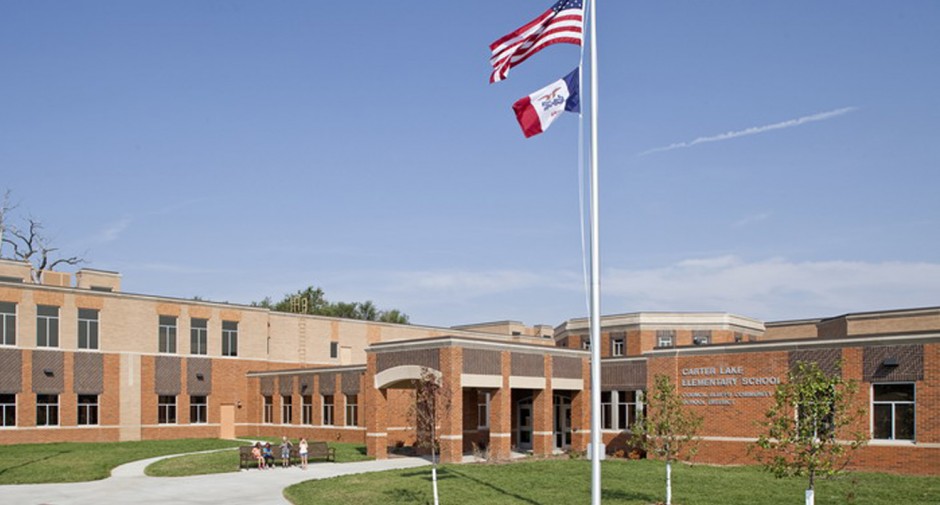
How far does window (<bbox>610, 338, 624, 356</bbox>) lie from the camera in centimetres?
6288

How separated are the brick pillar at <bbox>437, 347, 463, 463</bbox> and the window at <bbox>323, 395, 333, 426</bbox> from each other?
16.3 m

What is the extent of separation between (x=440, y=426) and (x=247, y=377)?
87.4ft

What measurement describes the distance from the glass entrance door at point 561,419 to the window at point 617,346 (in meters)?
17.2

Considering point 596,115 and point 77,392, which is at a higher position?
point 596,115

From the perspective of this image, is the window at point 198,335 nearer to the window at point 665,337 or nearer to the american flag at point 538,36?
the window at point 665,337

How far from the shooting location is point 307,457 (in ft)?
122

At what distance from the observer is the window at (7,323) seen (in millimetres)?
49062

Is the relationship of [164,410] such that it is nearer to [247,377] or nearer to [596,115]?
[247,377]

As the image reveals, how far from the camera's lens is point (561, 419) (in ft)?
152

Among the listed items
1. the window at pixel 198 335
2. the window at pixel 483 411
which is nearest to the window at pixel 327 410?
the window at pixel 483 411

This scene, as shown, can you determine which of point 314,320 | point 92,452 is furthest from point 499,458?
point 314,320

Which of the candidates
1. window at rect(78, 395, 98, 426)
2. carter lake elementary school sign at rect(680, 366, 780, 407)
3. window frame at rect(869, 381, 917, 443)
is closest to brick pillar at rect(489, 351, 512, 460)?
carter lake elementary school sign at rect(680, 366, 780, 407)

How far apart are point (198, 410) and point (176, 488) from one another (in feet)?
96.1

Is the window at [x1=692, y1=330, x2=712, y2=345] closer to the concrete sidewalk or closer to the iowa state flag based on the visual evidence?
the concrete sidewalk
